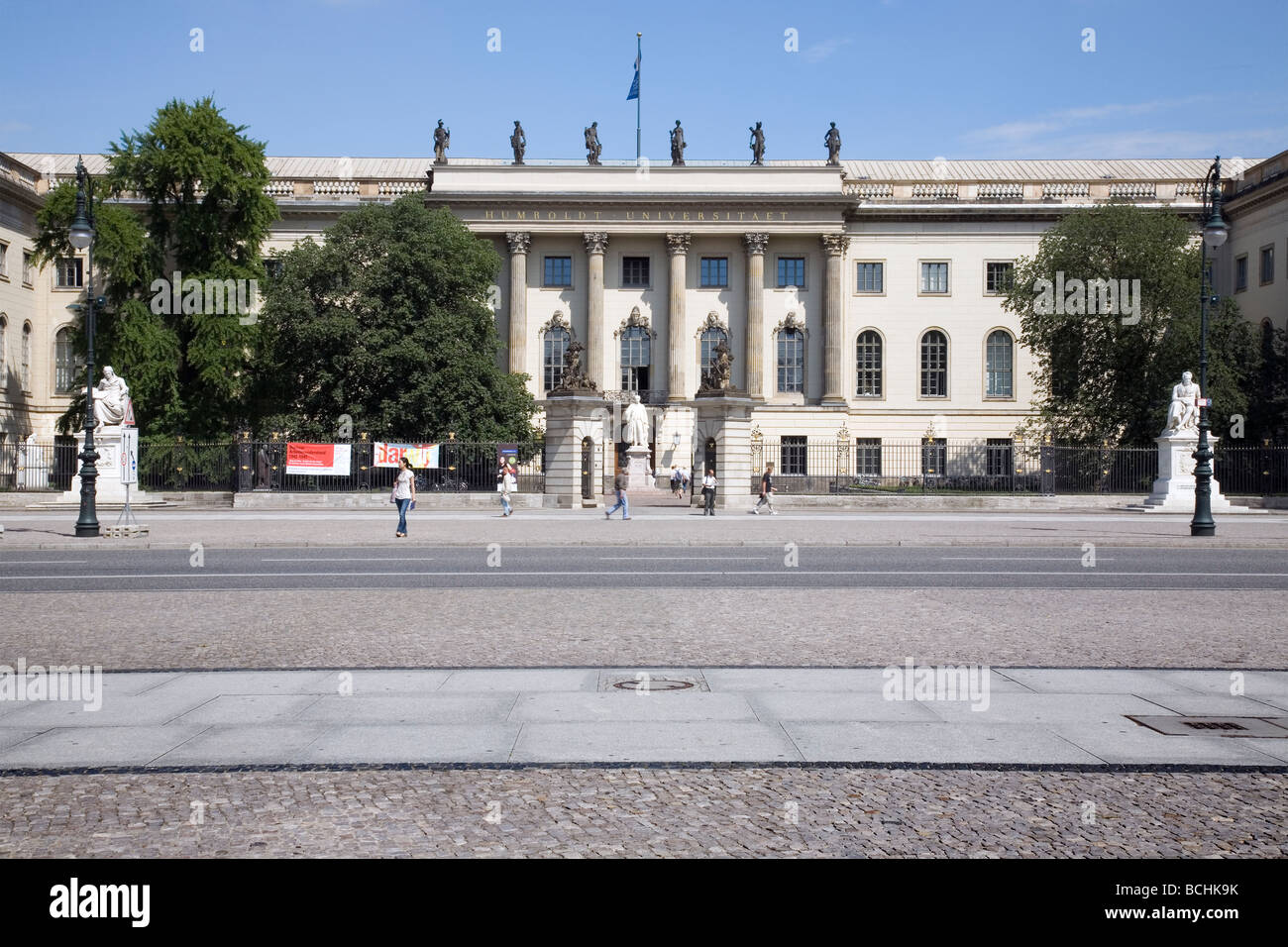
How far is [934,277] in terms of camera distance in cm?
6994

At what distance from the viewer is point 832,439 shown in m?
67.4

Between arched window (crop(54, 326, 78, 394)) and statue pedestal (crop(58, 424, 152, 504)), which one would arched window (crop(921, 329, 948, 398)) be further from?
Answer: arched window (crop(54, 326, 78, 394))

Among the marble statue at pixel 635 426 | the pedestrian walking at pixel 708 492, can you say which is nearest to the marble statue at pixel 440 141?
the marble statue at pixel 635 426

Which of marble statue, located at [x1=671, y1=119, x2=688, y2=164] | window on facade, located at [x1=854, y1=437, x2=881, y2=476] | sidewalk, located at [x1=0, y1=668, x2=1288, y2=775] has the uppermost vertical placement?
marble statue, located at [x1=671, y1=119, x2=688, y2=164]

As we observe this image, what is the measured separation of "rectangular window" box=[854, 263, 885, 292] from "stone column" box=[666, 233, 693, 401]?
35.8ft

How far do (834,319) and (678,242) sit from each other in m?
10.7

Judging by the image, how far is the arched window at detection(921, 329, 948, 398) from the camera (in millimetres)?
70125

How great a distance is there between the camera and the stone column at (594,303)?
68.5 m

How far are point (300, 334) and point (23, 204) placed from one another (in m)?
23.7

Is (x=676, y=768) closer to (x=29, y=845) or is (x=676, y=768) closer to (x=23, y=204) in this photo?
(x=29, y=845)

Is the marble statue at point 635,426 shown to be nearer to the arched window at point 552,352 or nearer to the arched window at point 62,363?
the arched window at point 552,352

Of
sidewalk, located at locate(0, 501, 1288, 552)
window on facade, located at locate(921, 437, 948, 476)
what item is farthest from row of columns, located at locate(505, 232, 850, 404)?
sidewalk, located at locate(0, 501, 1288, 552)

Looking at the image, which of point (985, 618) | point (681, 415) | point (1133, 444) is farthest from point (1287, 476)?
point (985, 618)

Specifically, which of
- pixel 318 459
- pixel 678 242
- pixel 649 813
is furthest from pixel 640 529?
pixel 678 242
